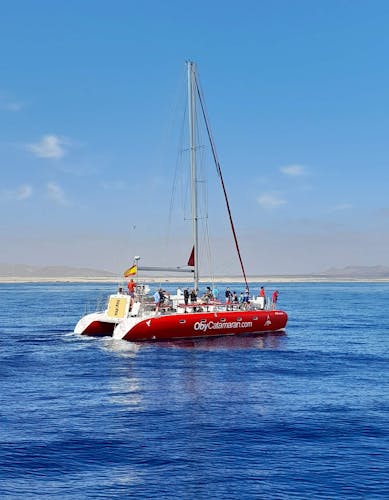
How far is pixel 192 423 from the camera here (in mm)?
20984

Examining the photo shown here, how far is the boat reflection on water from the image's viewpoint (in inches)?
1602

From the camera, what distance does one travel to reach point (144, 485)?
15.3 meters

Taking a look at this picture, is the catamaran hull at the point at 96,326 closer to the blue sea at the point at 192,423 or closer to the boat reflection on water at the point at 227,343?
the boat reflection on water at the point at 227,343

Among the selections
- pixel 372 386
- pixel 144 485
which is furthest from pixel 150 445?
pixel 372 386

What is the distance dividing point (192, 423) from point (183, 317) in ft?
69.7

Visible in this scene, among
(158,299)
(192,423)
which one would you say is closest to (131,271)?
(158,299)

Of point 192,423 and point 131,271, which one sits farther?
point 131,271

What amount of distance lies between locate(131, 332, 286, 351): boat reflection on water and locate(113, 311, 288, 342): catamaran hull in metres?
0.36

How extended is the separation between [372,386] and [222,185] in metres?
28.1

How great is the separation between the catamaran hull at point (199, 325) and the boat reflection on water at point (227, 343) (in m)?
0.36

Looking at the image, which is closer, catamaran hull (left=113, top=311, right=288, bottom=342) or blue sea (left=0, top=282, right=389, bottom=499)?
blue sea (left=0, top=282, right=389, bottom=499)

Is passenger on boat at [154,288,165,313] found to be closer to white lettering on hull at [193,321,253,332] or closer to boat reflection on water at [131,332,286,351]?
boat reflection on water at [131,332,286,351]

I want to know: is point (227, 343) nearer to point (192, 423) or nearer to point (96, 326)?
point (96, 326)

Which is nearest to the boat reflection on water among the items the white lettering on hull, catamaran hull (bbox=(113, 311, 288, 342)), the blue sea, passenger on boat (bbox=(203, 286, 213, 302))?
catamaran hull (bbox=(113, 311, 288, 342))
